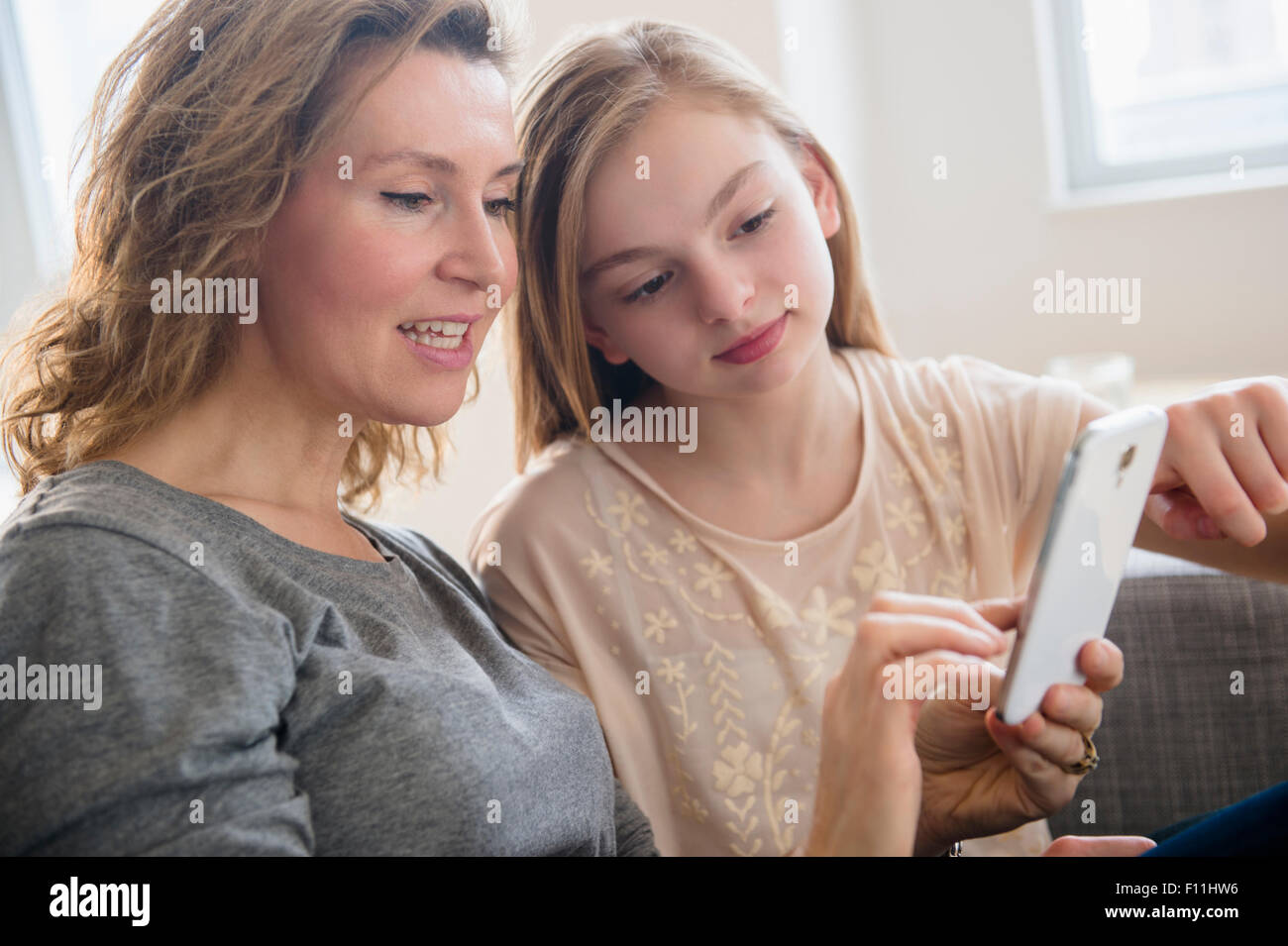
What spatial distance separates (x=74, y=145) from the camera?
1115 millimetres

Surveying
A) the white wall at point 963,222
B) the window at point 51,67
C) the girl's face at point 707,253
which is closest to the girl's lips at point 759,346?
the girl's face at point 707,253

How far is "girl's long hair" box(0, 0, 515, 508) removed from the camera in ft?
3.14

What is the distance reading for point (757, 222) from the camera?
116 centimetres

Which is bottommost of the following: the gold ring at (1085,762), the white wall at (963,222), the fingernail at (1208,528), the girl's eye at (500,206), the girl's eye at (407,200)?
the gold ring at (1085,762)

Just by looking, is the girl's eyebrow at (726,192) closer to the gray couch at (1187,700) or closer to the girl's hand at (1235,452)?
the girl's hand at (1235,452)

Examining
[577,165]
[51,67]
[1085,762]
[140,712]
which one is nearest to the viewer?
[140,712]

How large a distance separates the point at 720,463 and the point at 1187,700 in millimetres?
606

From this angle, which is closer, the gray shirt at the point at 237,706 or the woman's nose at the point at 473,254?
the gray shirt at the point at 237,706

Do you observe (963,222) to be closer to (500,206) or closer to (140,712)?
(500,206)

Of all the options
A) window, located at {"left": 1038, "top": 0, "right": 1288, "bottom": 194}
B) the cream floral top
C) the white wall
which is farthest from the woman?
window, located at {"left": 1038, "top": 0, "right": 1288, "bottom": 194}

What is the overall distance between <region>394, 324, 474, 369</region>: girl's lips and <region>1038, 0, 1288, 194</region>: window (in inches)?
88.9

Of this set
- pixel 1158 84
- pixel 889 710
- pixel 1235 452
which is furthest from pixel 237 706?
pixel 1158 84

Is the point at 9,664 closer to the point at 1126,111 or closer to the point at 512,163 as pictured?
the point at 512,163

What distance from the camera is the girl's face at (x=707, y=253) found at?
112 cm
